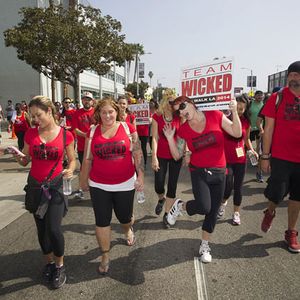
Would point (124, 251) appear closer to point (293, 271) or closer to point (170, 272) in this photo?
point (170, 272)

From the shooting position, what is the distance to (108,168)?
11.0 feet

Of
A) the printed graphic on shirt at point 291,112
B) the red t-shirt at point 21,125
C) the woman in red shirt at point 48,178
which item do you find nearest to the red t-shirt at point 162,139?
the printed graphic on shirt at point 291,112

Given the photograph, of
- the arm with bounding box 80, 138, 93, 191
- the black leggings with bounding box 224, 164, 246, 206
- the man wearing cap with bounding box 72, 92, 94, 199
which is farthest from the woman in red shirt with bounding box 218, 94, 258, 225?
the man wearing cap with bounding box 72, 92, 94, 199

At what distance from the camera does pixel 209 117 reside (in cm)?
367

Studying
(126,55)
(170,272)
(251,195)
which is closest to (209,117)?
(170,272)

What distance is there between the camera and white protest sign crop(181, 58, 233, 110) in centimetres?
366

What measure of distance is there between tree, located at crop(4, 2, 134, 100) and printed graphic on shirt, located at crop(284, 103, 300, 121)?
18265mm

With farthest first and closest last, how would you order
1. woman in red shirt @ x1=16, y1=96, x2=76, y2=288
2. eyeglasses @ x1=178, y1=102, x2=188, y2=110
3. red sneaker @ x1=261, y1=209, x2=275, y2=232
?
1. red sneaker @ x1=261, y1=209, x2=275, y2=232
2. eyeglasses @ x1=178, y1=102, x2=188, y2=110
3. woman in red shirt @ x1=16, y1=96, x2=76, y2=288

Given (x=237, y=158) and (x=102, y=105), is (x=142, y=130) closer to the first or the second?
(x=237, y=158)

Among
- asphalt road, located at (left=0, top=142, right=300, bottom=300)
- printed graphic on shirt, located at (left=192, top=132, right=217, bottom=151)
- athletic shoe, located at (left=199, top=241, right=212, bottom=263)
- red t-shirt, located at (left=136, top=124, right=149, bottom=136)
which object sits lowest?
asphalt road, located at (left=0, top=142, right=300, bottom=300)

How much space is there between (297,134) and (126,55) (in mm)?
21012

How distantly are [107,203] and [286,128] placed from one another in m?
2.25

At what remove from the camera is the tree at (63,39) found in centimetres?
1992

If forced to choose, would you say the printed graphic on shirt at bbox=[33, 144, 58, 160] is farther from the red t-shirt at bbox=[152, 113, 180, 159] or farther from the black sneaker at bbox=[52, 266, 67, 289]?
the red t-shirt at bbox=[152, 113, 180, 159]
